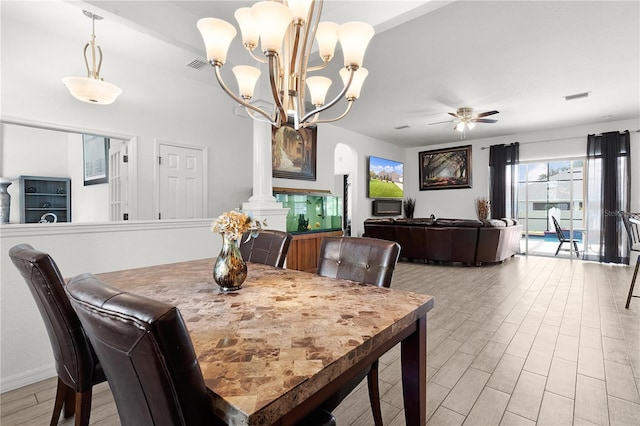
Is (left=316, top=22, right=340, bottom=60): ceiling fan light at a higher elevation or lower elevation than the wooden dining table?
higher

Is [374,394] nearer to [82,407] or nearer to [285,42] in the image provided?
[82,407]

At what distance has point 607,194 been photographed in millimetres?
5738

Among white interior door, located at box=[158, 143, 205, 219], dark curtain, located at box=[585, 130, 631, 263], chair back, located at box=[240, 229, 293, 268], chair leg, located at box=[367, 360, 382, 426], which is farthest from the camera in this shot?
dark curtain, located at box=[585, 130, 631, 263]

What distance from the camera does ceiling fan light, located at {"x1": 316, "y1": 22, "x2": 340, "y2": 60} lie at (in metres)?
1.65

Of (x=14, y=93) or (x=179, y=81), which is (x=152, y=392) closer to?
(x=14, y=93)

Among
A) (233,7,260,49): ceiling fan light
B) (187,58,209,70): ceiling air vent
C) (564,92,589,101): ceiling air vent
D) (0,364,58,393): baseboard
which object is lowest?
(0,364,58,393): baseboard

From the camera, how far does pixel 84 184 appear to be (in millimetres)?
4961

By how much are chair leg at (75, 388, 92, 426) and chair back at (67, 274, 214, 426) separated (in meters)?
0.80

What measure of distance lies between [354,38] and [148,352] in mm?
1569

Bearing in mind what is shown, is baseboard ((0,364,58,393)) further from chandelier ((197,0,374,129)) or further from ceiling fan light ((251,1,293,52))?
ceiling fan light ((251,1,293,52))

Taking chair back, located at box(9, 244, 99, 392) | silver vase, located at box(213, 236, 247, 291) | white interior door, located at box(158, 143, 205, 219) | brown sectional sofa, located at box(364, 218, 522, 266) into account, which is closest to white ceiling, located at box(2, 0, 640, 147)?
white interior door, located at box(158, 143, 205, 219)

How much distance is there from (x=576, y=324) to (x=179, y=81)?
5054mm

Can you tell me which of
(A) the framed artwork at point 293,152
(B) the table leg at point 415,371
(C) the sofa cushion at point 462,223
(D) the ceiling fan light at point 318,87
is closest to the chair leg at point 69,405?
(B) the table leg at point 415,371

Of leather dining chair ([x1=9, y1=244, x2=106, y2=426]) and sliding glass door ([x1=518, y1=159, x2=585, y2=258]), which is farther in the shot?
sliding glass door ([x1=518, y1=159, x2=585, y2=258])
